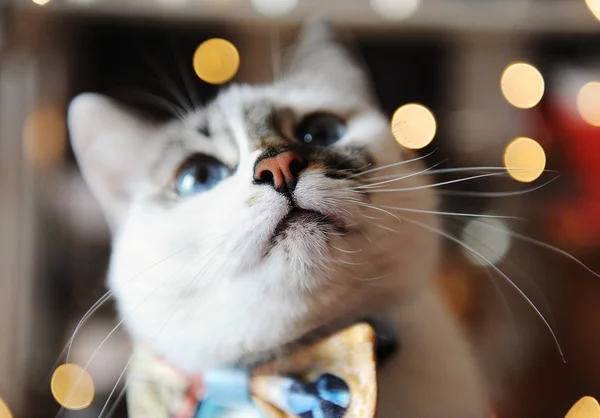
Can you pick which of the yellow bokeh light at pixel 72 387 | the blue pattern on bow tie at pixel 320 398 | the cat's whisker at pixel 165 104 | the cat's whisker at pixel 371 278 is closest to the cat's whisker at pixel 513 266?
the cat's whisker at pixel 371 278

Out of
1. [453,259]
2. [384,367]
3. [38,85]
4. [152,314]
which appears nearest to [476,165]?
[453,259]

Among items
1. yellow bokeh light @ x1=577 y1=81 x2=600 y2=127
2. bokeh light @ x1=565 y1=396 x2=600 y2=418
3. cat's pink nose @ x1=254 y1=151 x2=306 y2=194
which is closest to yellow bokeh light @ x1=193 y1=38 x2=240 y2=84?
cat's pink nose @ x1=254 y1=151 x2=306 y2=194

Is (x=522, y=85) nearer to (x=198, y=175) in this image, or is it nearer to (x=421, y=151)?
(x=421, y=151)

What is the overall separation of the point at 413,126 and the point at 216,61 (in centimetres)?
23

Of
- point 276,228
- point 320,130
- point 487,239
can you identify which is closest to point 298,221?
point 276,228

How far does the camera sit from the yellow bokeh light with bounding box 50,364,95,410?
1.88 ft

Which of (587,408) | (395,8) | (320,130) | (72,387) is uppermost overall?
(395,8)

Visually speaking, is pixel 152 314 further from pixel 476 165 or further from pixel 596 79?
pixel 596 79

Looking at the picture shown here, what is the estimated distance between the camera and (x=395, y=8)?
0.65 meters

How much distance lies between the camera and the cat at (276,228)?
50 cm

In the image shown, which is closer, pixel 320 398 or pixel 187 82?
pixel 320 398

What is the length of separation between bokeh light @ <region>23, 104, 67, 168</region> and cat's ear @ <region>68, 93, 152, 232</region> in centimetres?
1

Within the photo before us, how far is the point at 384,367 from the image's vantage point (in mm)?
546

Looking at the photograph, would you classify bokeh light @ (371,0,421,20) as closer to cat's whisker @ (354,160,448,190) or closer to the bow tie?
cat's whisker @ (354,160,448,190)
